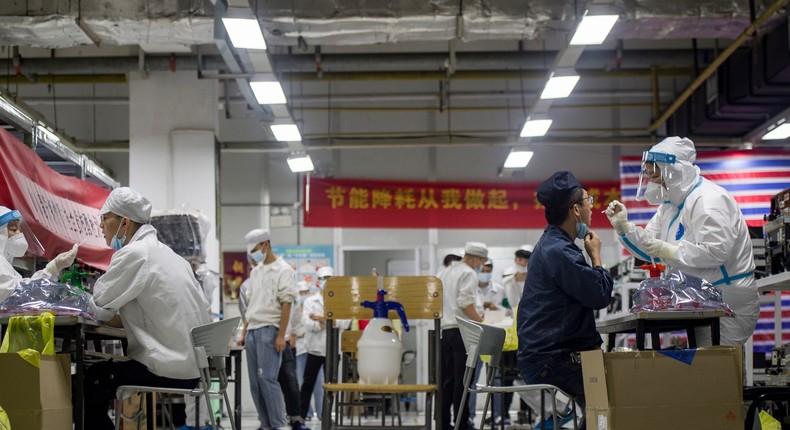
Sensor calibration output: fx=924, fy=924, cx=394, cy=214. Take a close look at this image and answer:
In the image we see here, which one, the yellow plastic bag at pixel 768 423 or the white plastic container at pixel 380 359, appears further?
the white plastic container at pixel 380 359

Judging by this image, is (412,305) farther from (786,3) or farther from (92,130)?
(92,130)

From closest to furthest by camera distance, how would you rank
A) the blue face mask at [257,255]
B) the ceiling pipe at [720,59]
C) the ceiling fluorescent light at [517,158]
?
the ceiling pipe at [720,59]
the blue face mask at [257,255]
the ceiling fluorescent light at [517,158]

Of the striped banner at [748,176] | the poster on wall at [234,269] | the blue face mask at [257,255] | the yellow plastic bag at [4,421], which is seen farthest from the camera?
the poster on wall at [234,269]

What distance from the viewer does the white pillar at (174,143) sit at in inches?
368

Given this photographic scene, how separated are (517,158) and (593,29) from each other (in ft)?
13.9

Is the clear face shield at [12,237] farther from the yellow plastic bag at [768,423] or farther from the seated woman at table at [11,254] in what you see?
the yellow plastic bag at [768,423]

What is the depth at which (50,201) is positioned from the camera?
636 centimetres

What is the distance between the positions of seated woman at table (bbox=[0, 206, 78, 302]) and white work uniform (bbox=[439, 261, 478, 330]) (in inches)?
120

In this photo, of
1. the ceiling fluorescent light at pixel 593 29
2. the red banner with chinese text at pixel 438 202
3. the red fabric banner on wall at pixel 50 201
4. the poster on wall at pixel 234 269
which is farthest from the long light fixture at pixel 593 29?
the poster on wall at pixel 234 269

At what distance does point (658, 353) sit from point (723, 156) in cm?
716

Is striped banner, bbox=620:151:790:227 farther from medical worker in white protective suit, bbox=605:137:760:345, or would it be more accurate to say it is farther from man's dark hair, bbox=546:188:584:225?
man's dark hair, bbox=546:188:584:225

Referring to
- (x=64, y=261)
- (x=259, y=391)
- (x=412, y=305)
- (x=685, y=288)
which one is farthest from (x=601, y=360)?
(x=259, y=391)

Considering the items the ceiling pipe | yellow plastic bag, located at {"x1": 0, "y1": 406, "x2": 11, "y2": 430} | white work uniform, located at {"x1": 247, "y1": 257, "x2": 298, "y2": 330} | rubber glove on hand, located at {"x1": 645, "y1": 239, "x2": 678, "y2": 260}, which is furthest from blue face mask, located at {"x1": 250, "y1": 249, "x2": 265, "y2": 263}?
the ceiling pipe

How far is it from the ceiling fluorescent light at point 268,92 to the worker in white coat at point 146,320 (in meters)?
4.03
